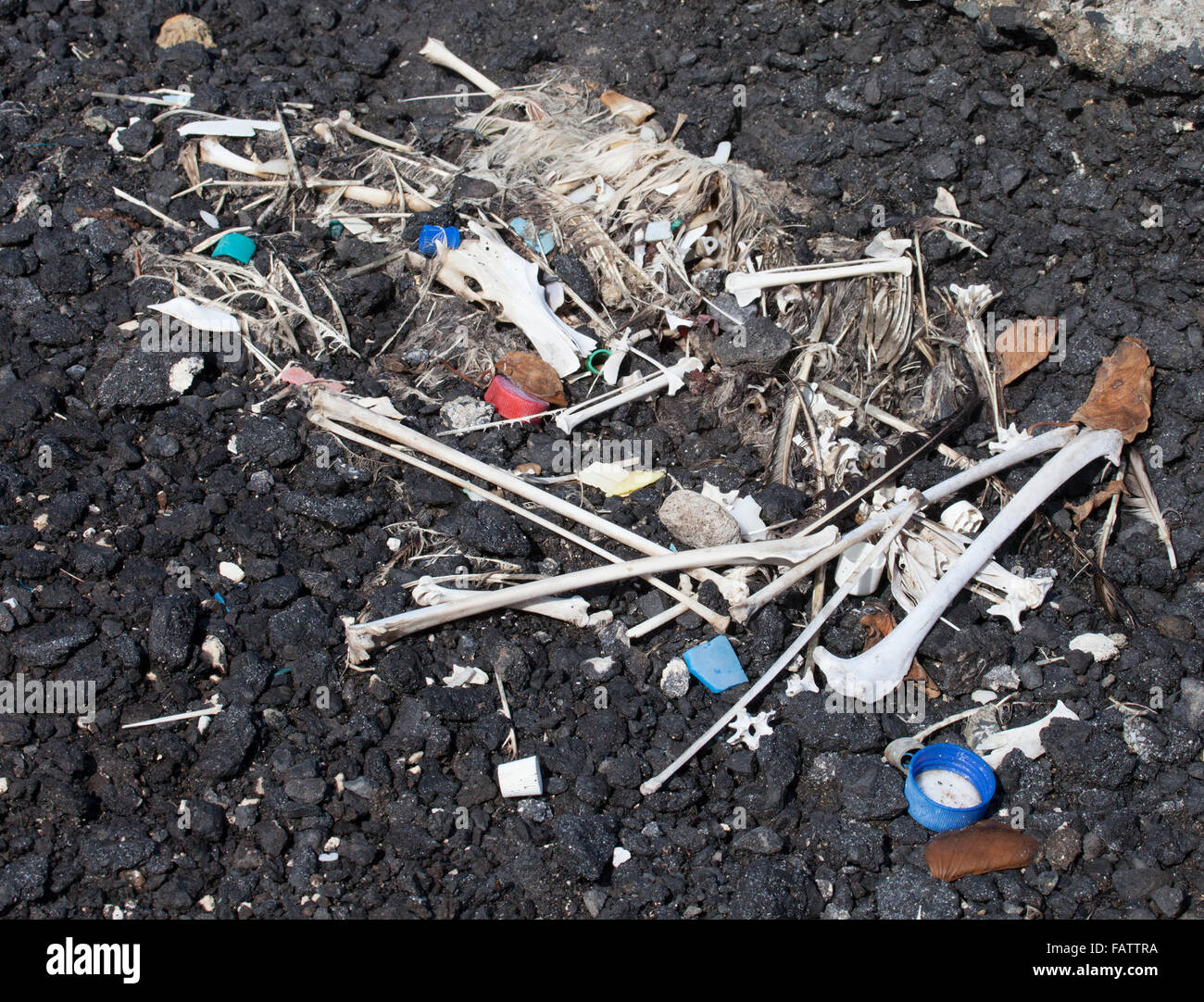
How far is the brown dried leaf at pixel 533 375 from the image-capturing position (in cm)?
460

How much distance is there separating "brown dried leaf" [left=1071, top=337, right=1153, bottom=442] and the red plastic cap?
2455 millimetres

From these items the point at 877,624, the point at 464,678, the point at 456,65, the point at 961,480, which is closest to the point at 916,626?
the point at 877,624

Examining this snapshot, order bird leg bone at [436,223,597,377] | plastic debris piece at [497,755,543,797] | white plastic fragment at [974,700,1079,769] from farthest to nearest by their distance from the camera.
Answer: bird leg bone at [436,223,597,377], white plastic fragment at [974,700,1079,769], plastic debris piece at [497,755,543,797]

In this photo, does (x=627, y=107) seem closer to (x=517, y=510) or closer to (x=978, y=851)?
(x=517, y=510)

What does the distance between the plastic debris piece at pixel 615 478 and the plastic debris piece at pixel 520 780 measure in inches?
52.1

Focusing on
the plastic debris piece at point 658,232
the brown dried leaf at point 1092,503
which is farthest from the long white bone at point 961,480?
the plastic debris piece at point 658,232

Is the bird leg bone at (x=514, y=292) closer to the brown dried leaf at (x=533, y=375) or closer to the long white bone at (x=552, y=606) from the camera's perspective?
the brown dried leaf at (x=533, y=375)

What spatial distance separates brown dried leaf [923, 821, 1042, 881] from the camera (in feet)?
11.3

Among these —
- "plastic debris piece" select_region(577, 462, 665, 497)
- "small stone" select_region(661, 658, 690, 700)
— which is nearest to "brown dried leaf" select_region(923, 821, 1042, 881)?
"small stone" select_region(661, 658, 690, 700)

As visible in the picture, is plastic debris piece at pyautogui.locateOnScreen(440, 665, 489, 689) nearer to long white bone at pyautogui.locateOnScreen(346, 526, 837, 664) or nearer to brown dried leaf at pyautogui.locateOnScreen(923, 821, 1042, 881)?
long white bone at pyautogui.locateOnScreen(346, 526, 837, 664)

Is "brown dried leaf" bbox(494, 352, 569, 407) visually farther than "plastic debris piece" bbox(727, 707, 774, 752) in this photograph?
Yes
